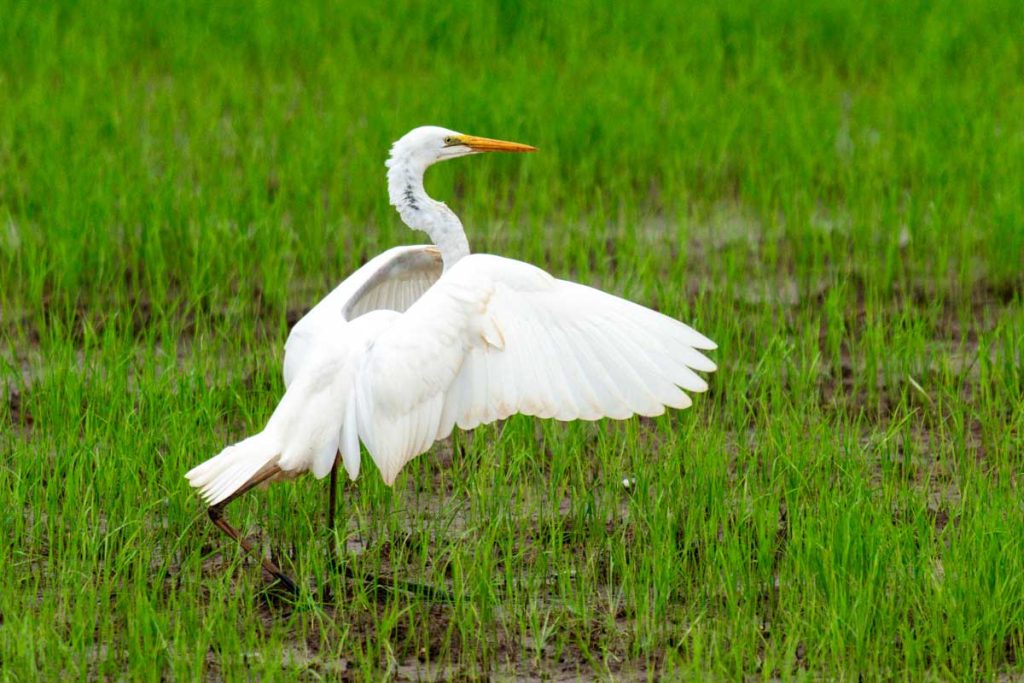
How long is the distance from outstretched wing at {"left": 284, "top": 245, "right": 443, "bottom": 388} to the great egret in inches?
5.5

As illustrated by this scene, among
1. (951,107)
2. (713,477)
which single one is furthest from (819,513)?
(951,107)

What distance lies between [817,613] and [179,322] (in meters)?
3.13

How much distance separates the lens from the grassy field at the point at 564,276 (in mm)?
3590

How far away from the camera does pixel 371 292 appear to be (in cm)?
454

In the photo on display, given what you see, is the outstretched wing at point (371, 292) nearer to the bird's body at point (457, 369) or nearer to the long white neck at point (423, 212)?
the long white neck at point (423, 212)

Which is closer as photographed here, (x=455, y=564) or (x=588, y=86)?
(x=455, y=564)

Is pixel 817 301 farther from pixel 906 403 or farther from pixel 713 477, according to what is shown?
pixel 713 477

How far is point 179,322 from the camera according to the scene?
5852 mm

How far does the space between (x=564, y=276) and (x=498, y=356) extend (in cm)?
249

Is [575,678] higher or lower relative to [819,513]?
lower

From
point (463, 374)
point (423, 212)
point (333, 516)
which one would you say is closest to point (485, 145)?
point (423, 212)

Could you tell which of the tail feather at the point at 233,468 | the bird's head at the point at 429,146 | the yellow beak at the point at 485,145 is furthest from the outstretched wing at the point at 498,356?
the yellow beak at the point at 485,145

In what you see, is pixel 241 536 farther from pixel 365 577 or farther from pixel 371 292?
pixel 371 292

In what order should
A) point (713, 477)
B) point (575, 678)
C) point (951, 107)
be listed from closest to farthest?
point (575, 678) → point (713, 477) → point (951, 107)
